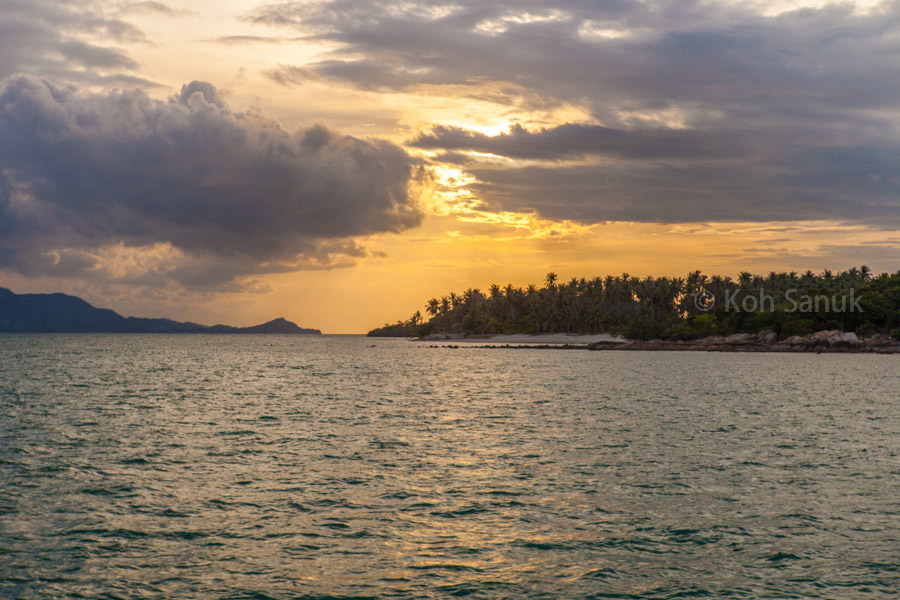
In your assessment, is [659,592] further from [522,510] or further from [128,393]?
[128,393]

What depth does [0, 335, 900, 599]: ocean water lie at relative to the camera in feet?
57.0

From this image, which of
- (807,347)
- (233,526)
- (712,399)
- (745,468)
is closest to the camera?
(233,526)

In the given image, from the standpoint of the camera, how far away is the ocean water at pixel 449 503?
17375 mm

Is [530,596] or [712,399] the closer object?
[530,596]

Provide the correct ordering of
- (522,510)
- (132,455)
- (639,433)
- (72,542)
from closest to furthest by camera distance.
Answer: (72,542), (522,510), (132,455), (639,433)

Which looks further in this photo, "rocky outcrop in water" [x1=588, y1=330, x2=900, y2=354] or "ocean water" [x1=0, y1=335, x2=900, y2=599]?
"rocky outcrop in water" [x1=588, y1=330, x2=900, y2=354]

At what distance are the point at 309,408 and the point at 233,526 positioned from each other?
3734 centimetres

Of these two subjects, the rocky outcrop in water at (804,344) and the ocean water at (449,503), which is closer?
the ocean water at (449,503)

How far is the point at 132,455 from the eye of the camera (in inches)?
1387

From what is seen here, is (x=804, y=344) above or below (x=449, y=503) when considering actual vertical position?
above

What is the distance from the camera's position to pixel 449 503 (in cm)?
2497

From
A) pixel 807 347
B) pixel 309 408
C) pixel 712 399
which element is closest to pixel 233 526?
pixel 309 408

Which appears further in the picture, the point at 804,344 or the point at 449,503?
the point at 804,344

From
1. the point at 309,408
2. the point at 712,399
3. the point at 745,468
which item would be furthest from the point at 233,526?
the point at 712,399
